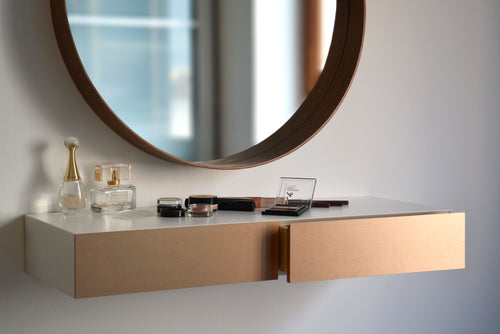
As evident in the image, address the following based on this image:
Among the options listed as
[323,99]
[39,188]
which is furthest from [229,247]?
[323,99]

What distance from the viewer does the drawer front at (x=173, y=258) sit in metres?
1.16

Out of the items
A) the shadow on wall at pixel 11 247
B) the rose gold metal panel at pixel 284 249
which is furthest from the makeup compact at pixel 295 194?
the shadow on wall at pixel 11 247

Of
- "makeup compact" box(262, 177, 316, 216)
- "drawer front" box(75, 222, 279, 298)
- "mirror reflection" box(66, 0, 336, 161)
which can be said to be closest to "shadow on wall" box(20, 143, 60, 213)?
"mirror reflection" box(66, 0, 336, 161)

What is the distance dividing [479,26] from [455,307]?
0.95 m

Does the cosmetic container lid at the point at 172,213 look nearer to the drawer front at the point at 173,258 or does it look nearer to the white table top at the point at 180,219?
the white table top at the point at 180,219

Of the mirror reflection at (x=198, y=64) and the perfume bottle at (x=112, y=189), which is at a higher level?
the mirror reflection at (x=198, y=64)

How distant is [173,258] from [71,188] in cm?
33

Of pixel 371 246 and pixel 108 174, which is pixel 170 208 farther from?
pixel 371 246

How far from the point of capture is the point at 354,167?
1.83m

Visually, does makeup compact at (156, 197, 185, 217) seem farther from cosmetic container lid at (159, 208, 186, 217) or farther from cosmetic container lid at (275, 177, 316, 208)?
cosmetic container lid at (275, 177, 316, 208)

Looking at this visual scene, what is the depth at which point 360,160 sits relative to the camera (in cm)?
184

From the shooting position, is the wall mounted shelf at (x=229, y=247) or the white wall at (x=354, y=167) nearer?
the wall mounted shelf at (x=229, y=247)

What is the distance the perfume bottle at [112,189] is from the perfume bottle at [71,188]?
0.12ft

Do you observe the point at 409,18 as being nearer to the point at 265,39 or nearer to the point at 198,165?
the point at 265,39
